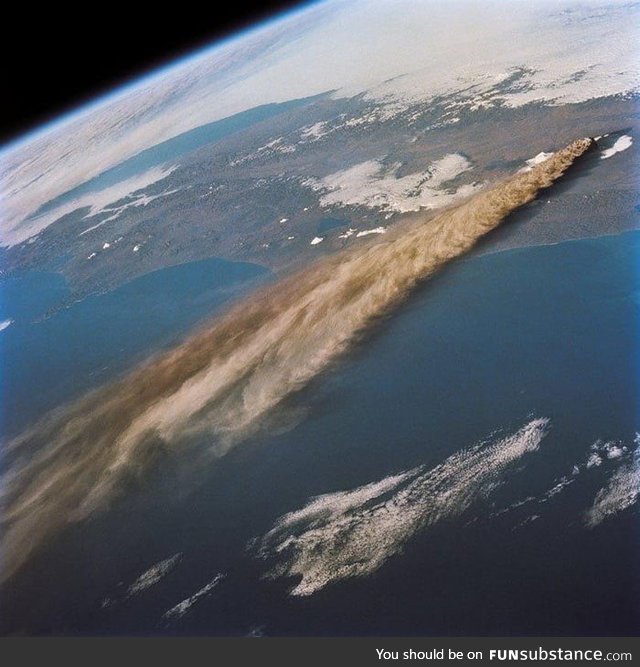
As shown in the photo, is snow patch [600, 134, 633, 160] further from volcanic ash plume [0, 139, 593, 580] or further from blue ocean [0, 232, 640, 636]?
blue ocean [0, 232, 640, 636]

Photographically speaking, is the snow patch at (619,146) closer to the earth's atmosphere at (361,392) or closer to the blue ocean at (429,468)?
the earth's atmosphere at (361,392)

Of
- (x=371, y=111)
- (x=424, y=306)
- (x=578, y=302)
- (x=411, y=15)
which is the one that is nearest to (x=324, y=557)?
(x=424, y=306)

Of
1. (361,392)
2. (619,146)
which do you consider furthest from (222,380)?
(619,146)

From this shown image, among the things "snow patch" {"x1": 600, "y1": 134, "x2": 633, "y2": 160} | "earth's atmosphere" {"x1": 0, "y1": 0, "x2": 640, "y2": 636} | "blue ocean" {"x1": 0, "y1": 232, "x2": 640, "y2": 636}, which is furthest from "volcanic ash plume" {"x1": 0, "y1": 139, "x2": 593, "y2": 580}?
"snow patch" {"x1": 600, "y1": 134, "x2": 633, "y2": 160}

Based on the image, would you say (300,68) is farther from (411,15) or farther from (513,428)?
(513,428)

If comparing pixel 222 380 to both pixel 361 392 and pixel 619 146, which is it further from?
pixel 619 146

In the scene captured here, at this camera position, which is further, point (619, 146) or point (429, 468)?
point (619, 146)

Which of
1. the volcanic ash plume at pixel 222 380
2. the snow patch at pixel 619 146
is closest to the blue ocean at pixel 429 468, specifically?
the volcanic ash plume at pixel 222 380
